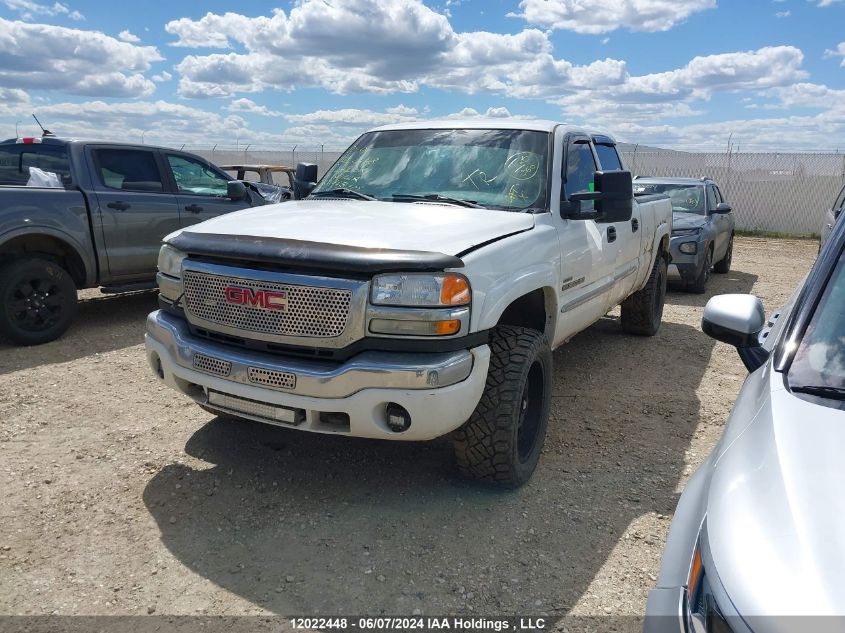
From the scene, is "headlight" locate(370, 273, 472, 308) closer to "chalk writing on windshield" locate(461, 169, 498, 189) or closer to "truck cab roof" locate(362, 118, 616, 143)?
"chalk writing on windshield" locate(461, 169, 498, 189)

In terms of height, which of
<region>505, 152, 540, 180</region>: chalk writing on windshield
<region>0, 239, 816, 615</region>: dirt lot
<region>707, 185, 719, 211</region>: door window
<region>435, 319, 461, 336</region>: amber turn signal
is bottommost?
<region>0, 239, 816, 615</region>: dirt lot

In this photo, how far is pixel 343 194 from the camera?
4.39m

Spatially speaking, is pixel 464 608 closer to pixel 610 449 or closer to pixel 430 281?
pixel 430 281

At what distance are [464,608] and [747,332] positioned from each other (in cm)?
148

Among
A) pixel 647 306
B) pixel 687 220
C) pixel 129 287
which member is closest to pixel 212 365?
pixel 129 287

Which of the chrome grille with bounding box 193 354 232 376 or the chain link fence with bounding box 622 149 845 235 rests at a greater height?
the chrome grille with bounding box 193 354 232 376

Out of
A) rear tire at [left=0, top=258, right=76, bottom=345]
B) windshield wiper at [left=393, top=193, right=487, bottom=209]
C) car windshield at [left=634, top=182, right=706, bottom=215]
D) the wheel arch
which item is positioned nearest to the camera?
windshield wiper at [left=393, top=193, right=487, bottom=209]

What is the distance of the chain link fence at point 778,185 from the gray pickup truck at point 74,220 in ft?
57.6

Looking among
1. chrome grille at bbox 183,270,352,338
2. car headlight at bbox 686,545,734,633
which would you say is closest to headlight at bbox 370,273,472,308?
chrome grille at bbox 183,270,352,338

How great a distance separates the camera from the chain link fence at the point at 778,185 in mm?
19094

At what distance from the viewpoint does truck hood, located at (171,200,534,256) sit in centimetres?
310

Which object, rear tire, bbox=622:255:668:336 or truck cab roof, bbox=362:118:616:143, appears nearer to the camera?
truck cab roof, bbox=362:118:616:143

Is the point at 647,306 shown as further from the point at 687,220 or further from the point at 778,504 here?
the point at 778,504

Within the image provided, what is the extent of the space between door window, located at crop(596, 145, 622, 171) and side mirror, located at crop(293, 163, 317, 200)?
2.23 m
